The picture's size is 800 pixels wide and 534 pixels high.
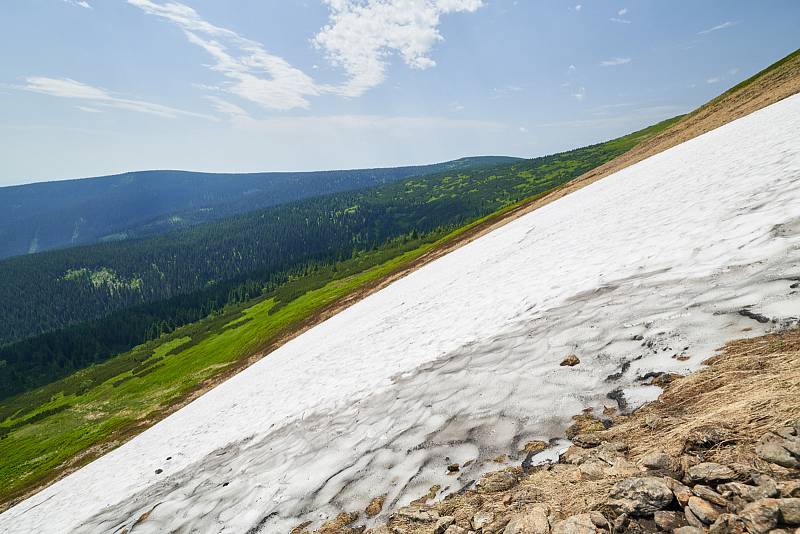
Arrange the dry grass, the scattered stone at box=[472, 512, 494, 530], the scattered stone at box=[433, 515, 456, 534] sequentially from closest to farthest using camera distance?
1. the dry grass
2. the scattered stone at box=[472, 512, 494, 530]
3. the scattered stone at box=[433, 515, 456, 534]

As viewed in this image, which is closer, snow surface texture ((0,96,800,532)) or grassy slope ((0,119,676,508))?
snow surface texture ((0,96,800,532))

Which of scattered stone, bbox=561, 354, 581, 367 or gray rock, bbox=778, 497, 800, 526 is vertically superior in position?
gray rock, bbox=778, 497, 800, 526

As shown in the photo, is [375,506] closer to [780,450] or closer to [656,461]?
[656,461]

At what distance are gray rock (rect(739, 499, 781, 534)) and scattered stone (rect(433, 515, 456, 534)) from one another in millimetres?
2835

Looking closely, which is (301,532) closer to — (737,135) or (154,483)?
(154,483)

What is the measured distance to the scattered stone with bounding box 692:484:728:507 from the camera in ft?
10.1

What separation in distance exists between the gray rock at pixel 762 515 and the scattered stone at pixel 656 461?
0.93 m

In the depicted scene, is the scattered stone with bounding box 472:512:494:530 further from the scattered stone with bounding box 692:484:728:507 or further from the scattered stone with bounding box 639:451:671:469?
the scattered stone with bounding box 692:484:728:507

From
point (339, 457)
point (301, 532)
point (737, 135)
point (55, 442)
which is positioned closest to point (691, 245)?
point (339, 457)

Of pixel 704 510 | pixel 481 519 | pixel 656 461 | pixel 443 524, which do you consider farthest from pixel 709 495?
pixel 443 524

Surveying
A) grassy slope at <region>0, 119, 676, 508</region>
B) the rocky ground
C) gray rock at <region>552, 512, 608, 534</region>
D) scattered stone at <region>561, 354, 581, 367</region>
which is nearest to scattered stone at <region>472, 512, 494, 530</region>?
the rocky ground

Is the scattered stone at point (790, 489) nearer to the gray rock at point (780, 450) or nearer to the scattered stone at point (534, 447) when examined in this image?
the gray rock at point (780, 450)

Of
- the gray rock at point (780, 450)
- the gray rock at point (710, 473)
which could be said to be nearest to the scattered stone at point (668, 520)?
the gray rock at point (710, 473)

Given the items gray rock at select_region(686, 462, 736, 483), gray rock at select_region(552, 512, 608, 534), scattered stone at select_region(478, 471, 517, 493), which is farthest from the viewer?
scattered stone at select_region(478, 471, 517, 493)
